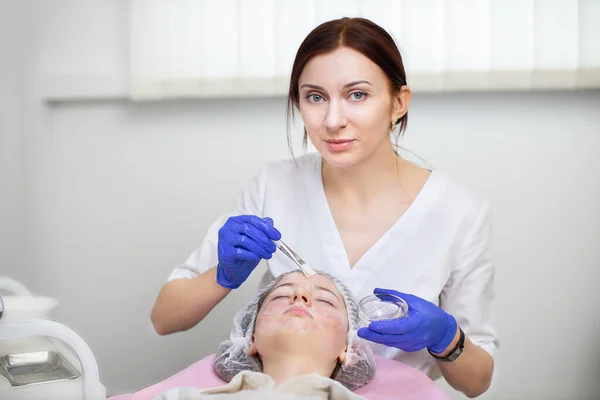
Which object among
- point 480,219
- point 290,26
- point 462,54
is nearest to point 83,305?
point 290,26

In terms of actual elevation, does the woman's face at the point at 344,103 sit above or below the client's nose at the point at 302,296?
above

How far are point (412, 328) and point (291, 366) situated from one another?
0.21 meters

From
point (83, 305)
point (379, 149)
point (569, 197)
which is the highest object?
point (379, 149)

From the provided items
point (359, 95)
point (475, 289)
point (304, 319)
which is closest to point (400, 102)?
point (359, 95)

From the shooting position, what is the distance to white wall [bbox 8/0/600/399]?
1.95 meters

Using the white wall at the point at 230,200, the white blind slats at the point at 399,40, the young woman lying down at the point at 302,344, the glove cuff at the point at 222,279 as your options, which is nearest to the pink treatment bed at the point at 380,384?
the young woman lying down at the point at 302,344

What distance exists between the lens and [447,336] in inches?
49.3

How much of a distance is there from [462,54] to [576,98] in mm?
340

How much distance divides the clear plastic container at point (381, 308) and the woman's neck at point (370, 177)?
306 mm

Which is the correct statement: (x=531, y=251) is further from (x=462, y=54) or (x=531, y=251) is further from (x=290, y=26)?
(x=290, y=26)

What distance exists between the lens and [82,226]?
1.97 m

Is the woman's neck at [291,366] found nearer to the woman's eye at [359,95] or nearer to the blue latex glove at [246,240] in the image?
the blue latex glove at [246,240]

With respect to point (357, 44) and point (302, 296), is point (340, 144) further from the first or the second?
point (302, 296)

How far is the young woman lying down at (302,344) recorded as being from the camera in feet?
3.64
